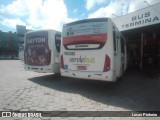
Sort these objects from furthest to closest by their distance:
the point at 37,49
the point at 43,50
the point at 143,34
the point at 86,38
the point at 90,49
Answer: the point at 143,34 < the point at 37,49 < the point at 43,50 < the point at 86,38 < the point at 90,49

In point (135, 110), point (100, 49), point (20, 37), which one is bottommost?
point (135, 110)

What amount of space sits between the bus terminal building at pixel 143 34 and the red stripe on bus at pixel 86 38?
765 cm

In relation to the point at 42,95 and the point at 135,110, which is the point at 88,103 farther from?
the point at 42,95

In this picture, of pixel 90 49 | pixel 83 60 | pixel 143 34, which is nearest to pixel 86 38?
pixel 90 49

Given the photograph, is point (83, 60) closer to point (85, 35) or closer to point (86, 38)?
point (86, 38)

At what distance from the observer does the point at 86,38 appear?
7047mm

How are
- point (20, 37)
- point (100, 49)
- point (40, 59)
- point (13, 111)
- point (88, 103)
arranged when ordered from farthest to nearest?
point (20, 37)
point (40, 59)
point (100, 49)
point (88, 103)
point (13, 111)

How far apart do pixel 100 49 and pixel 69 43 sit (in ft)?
5.63

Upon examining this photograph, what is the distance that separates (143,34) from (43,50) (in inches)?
580

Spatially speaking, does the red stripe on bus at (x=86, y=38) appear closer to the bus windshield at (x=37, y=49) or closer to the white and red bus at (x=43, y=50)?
the white and red bus at (x=43, y=50)

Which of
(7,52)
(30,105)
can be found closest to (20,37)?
(7,52)

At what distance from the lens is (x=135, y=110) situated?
16.2ft

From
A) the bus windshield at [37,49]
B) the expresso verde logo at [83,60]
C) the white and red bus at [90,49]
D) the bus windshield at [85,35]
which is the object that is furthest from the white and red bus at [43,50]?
the expresso verde logo at [83,60]

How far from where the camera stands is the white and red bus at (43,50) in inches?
354
